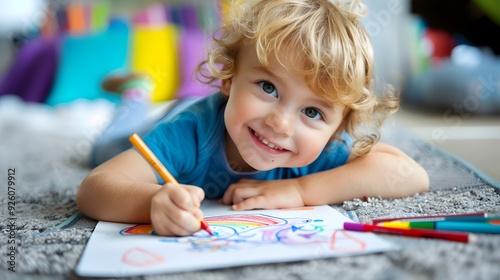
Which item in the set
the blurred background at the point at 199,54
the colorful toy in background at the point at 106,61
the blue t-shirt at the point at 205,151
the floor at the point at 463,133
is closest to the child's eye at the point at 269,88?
the blue t-shirt at the point at 205,151

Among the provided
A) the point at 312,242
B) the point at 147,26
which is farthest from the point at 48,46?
the point at 312,242

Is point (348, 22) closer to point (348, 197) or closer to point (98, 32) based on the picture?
point (348, 197)

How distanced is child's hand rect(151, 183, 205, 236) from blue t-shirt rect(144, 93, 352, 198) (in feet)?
0.57

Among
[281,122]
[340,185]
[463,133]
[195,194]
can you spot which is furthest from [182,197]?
[463,133]

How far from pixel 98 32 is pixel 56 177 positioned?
1.19m

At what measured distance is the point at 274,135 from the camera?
2.45 feet

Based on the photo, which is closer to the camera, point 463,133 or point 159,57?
point 463,133

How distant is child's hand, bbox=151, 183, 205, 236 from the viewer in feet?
2.08

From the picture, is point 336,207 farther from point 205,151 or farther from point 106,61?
point 106,61

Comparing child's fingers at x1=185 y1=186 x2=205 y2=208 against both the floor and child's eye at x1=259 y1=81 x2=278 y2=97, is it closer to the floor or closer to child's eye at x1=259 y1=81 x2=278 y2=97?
child's eye at x1=259 y1=81 x2=278 y2=97

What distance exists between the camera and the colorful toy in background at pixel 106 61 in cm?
202

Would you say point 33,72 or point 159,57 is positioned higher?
point 159,57

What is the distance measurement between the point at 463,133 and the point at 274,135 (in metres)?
1.18

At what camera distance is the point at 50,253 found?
24.3 inches
